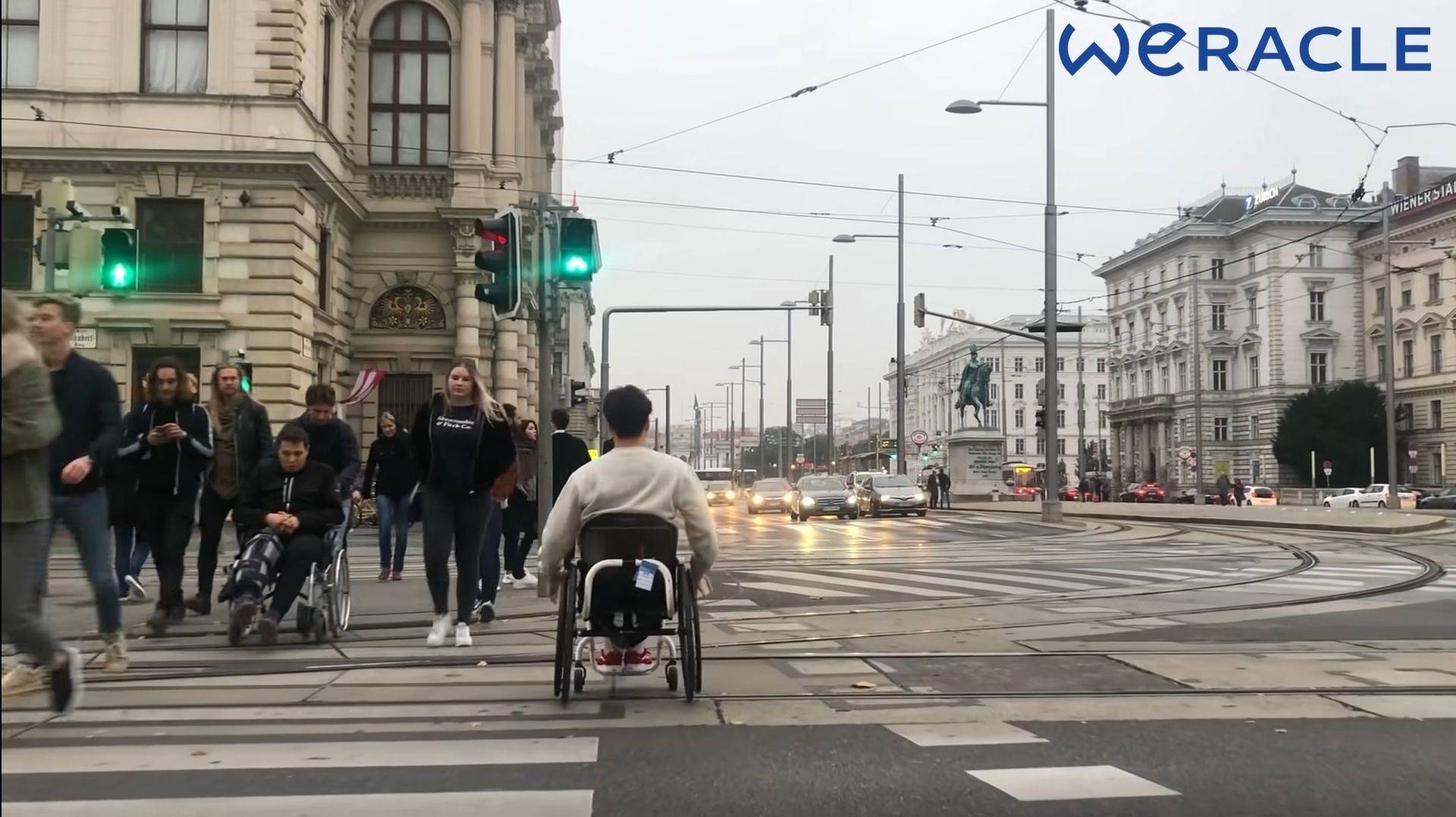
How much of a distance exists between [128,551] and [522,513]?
→ 133 inches

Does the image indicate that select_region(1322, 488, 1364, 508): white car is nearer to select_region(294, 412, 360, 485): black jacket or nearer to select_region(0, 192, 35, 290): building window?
select_region(0, 192, 35, 290): building window

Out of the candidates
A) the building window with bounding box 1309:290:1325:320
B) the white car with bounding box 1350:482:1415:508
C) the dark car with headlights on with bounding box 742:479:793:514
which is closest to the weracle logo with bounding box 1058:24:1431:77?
the dark car with headlights on with bounding box 742:479:793:514

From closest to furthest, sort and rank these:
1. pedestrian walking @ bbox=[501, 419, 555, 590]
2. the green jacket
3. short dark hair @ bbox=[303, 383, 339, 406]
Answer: the green jacket → short dark hair @ bbox=[303, 383, 339, 406] → pedestrian walking @ bbox=[501, 419, 555, 590]

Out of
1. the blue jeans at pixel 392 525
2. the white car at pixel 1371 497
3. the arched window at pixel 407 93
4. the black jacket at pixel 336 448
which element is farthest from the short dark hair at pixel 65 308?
the white car at pixel 1371 497

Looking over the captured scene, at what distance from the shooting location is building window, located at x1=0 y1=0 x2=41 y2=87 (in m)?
26.5

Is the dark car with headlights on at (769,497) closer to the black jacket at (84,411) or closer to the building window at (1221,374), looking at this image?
the black jacket at (84,411)

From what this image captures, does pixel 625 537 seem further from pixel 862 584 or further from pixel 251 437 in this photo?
pixel 862 584

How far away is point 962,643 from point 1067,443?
126m

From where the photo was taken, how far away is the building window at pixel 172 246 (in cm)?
2658

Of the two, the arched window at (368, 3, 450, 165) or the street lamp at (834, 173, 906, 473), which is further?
the street lamp at (834, 173, 906, 473)

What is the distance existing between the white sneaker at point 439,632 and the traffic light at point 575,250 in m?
3.62

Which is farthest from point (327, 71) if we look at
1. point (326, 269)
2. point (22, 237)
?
point (22, 237)

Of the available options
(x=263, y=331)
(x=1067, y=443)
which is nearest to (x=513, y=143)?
(x=263, y=331)

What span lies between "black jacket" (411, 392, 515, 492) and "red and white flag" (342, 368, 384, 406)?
2441 cm
